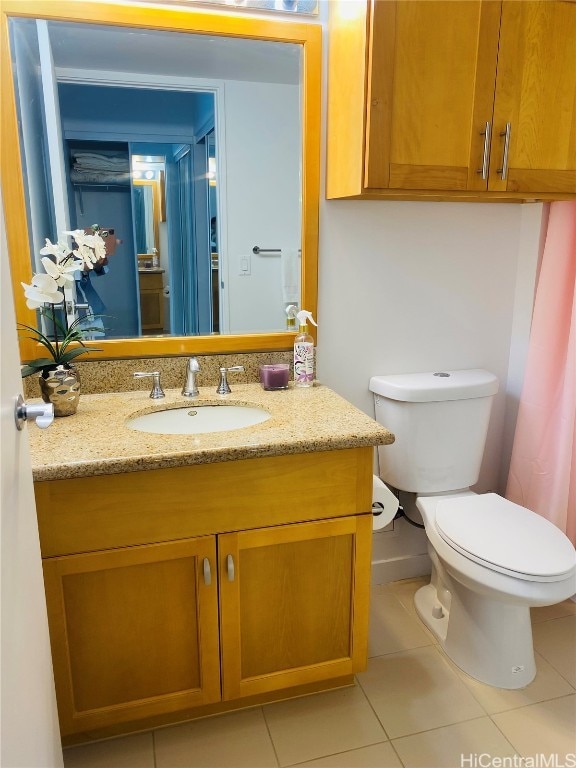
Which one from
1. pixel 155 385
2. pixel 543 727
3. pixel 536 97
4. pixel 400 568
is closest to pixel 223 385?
pixel 155 385

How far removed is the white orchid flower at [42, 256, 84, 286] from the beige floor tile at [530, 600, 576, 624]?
185cm

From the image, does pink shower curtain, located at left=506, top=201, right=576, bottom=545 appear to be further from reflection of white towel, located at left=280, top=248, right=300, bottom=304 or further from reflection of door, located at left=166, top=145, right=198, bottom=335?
reflection of door, located at left=166, top=145, right=198, bottom=335

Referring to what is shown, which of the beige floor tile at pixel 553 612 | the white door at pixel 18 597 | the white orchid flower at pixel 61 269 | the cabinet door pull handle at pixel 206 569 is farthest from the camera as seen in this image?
the beige floor tile at pixel 553 612

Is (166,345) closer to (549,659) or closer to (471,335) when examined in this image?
(471,335)

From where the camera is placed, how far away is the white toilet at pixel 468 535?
1564mm

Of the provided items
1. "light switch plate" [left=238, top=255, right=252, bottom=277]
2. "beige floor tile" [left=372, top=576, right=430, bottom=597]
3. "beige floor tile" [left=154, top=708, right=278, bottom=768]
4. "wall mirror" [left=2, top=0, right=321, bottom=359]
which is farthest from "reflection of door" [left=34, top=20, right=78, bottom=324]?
"beige floor tile" [left=372, top=576, right=430, bottom=597]

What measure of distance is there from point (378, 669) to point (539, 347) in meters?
1.17

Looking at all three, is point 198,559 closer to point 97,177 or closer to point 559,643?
point 97,177

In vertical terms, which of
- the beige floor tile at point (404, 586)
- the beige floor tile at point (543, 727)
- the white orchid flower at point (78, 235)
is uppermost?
the white orchid flower at point (78, 235)

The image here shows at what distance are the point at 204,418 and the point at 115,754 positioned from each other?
89 cm

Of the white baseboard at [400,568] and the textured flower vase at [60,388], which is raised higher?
the textured flower vase at [60,388]

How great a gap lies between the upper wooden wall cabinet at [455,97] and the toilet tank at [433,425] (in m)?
0.59

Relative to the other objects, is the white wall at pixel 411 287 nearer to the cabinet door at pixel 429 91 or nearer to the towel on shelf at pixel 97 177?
the cabinet door at pixel 429 91

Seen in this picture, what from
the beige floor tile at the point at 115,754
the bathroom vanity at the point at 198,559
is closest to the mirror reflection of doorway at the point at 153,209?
the bathroom vanity at the point at 198,559
